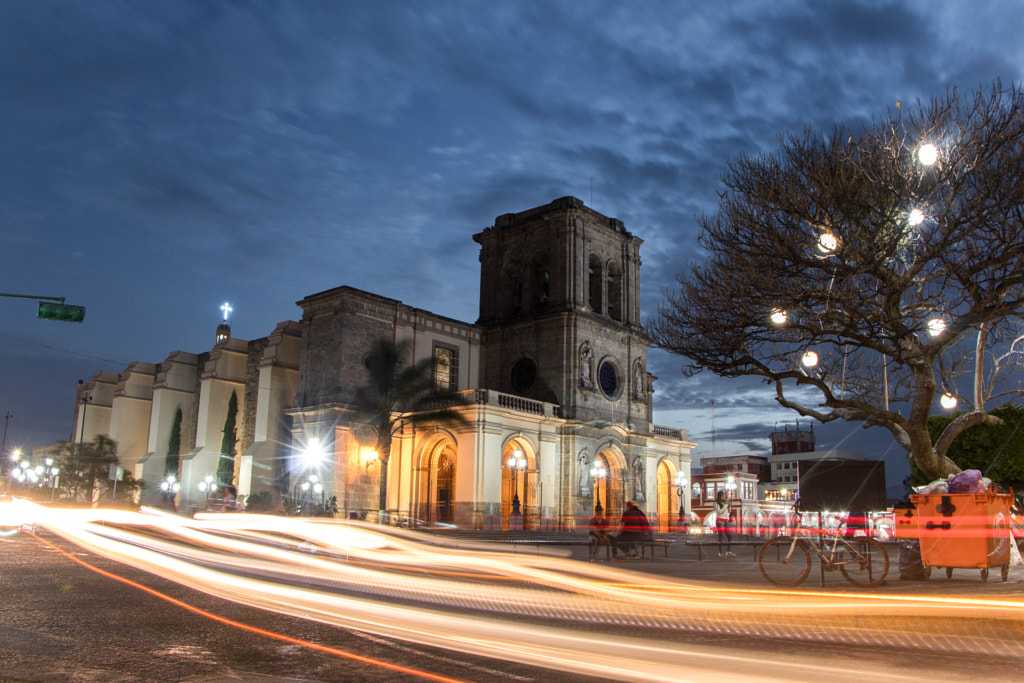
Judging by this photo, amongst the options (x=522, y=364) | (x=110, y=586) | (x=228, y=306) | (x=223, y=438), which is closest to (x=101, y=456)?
(x=223, y=438)

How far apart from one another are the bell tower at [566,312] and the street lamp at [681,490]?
385 centimetres

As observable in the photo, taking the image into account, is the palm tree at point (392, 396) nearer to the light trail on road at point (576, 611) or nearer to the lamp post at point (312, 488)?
the lamp post at point (312, 488)

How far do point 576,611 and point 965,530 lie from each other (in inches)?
227

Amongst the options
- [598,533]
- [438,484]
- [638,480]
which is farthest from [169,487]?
[598,533]

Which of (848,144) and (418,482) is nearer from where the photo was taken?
(848,144)

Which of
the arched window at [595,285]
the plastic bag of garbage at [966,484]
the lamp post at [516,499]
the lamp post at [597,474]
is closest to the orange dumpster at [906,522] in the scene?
the plastic bag of garbage at [966,484]

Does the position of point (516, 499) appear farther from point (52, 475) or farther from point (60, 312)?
point (52, 475)

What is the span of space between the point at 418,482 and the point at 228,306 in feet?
99.4

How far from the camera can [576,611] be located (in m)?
8.97

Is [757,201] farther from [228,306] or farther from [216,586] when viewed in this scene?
[228,306]

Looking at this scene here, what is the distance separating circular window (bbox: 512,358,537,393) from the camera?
3893 centimetres

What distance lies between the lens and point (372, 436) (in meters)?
33.5

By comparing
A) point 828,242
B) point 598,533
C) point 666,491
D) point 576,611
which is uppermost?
point 828,242

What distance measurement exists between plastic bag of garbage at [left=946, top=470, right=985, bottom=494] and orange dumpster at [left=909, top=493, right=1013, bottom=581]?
198 mm
